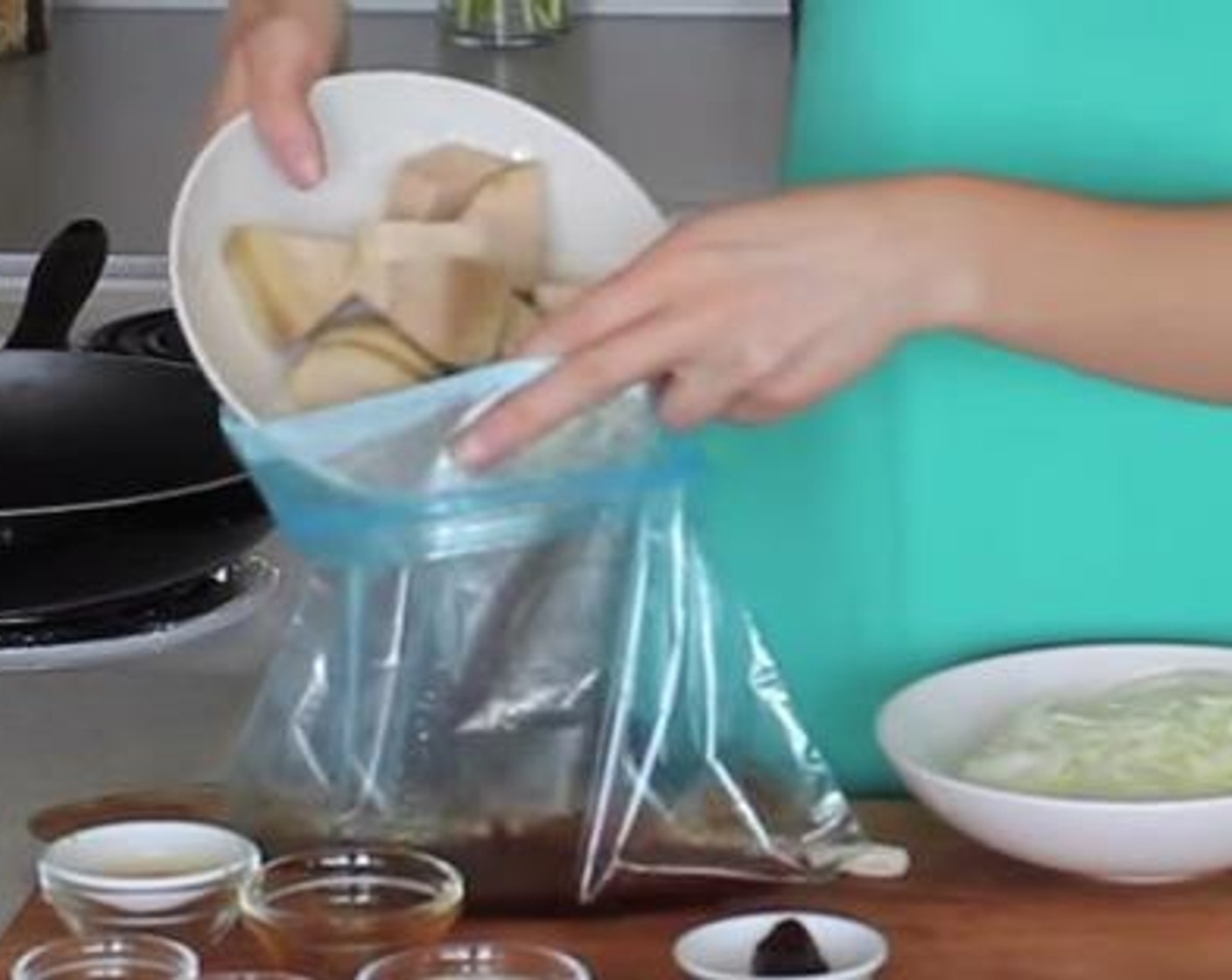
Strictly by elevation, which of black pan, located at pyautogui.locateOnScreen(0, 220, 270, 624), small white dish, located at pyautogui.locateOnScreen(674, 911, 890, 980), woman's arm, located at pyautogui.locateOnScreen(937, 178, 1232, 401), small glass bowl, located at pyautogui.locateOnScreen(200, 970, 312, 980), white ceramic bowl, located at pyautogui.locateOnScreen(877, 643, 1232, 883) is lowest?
small glass bowl, located at pyautogui.locateOnScreen(200, 970, 312, 980)

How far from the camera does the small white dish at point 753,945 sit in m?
1.15

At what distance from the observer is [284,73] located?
53.4 inches

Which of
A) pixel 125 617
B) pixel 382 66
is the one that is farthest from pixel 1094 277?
pixel 382 66

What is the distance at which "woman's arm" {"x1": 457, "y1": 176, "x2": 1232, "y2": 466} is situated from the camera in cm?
115

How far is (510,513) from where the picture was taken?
1.17m

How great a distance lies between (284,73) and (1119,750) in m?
0.44

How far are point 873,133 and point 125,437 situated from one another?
15.8 inches

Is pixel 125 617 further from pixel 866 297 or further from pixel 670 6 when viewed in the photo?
pixel 670 6

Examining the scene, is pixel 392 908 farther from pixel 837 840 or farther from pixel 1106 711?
pixel 1106 711

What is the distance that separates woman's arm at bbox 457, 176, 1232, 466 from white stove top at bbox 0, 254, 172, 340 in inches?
39.8

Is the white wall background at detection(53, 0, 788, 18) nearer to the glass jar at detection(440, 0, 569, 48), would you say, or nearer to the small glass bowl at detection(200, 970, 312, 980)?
the glass jar at detection(440, 0, 569, 48)

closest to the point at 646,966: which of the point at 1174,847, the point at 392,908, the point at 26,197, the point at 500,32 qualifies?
the point at 392,908

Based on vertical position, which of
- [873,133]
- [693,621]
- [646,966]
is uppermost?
[873,133]

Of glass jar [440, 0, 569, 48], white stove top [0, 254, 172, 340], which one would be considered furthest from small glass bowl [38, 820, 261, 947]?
glass jar [440, 0, 569, 48]
